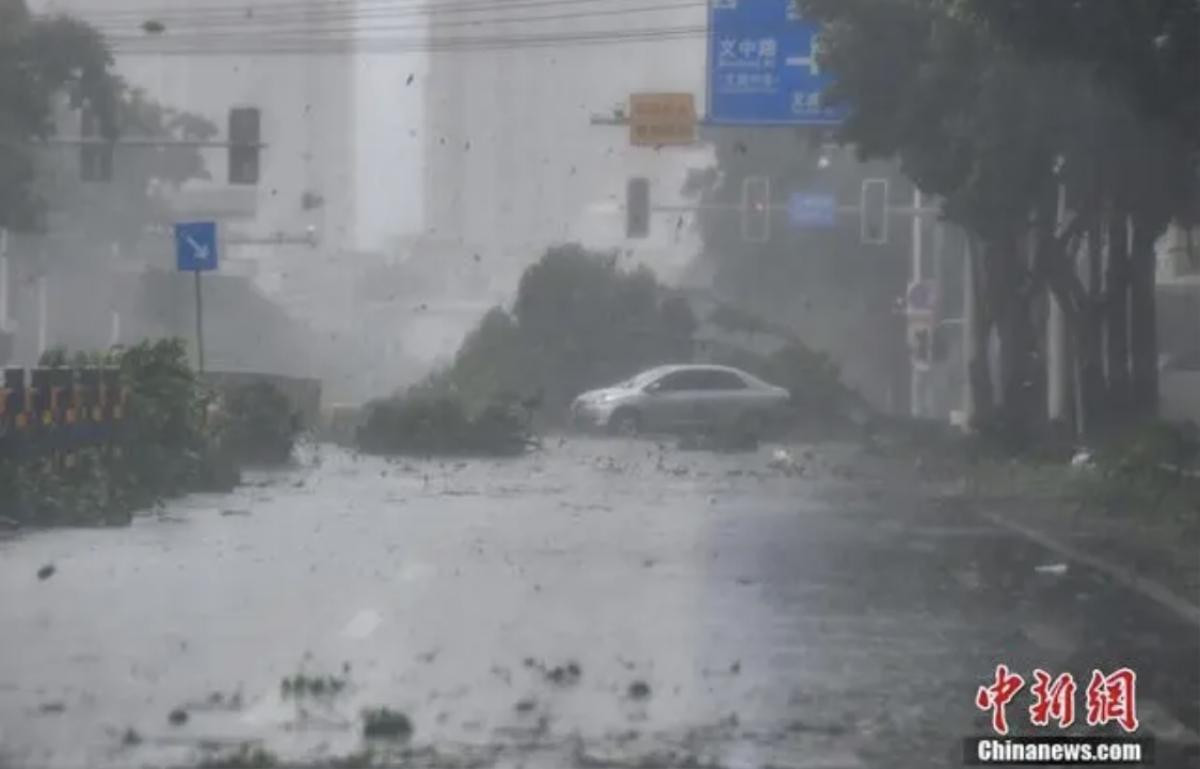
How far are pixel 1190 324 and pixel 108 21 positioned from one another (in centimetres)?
2703

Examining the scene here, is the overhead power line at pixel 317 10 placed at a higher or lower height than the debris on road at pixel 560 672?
higher

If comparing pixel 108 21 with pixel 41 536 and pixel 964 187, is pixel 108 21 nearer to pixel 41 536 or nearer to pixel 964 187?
pixel 964 187

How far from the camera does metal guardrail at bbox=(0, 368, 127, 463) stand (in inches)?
907

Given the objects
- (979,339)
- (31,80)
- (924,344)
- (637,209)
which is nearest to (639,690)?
(979,339)

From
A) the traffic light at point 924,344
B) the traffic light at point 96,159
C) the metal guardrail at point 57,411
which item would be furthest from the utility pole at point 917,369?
the metal guardrail at point 57,411

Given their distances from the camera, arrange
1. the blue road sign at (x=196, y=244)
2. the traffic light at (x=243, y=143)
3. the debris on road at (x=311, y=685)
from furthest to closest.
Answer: the traffic light at (x=243, y=143), the blue road sign at (x=196, y=244), the debris on road at (x=311, y=685)

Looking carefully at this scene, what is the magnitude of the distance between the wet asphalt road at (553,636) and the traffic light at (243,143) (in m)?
13.8

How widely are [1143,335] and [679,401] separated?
1376 centimetres

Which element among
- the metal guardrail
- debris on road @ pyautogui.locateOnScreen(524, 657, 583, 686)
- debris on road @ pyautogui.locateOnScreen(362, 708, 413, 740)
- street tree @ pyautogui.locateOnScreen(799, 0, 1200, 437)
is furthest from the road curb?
the metal guardrail

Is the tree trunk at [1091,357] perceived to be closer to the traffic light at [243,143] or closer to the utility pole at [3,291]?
the traffic light at [243,143]

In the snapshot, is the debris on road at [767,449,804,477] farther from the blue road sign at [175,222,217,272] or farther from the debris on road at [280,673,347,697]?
the debris on road at [280,673,347,697]

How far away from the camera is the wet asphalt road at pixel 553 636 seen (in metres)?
10.6

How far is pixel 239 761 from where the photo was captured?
974 cm

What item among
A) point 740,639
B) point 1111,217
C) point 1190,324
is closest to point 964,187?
point 1111,217
